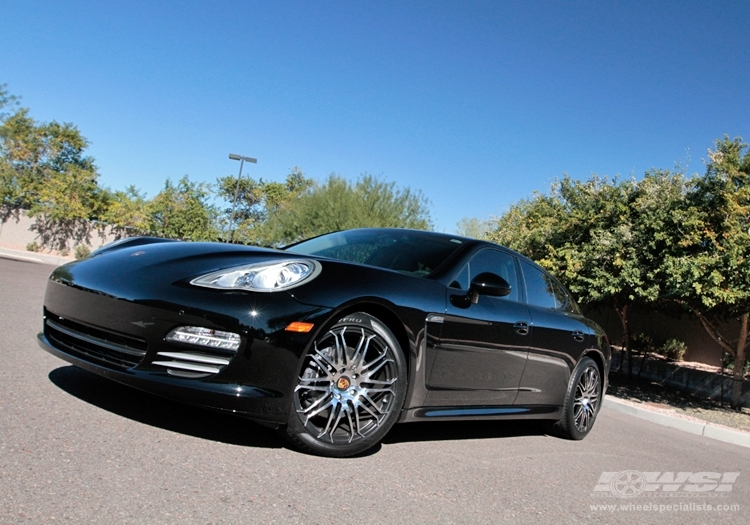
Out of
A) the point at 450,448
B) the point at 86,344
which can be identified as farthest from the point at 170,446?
the point at 450,448

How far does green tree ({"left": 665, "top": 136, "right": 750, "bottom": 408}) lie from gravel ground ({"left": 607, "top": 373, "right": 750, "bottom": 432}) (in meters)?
0.69

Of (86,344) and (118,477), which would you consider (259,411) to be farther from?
(86,344)

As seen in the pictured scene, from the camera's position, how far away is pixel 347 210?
26.7 m

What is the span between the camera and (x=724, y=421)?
32.0 feet

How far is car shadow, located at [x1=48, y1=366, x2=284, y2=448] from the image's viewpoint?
3430mm

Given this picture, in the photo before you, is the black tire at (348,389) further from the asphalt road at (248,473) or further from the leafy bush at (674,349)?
the leafy bush at (674,349)

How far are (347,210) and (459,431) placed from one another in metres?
22.1

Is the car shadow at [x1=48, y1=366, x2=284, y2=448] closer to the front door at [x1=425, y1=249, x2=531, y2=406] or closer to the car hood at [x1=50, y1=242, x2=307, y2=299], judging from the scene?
the car hood at [x1=50, y1=242, x2=307, y2=299]

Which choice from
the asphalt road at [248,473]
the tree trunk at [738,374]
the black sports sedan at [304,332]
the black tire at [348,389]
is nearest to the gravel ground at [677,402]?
the tree trunk at [738,374]

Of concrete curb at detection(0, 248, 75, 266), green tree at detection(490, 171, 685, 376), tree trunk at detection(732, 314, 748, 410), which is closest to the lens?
green tree at detection(490, 171, 685, 376)

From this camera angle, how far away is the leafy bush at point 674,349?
1554 cm

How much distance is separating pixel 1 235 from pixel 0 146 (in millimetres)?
8388

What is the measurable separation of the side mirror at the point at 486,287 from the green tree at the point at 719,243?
→ 256 inches

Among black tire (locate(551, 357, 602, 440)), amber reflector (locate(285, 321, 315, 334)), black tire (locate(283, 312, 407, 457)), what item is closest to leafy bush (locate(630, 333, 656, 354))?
black tire (locate(551, 357, 602, 440))
